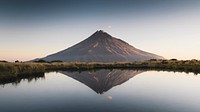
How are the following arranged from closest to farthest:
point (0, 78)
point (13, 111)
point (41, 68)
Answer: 1. point (13, 111)
2. point (0, 78)
3. point (41, 68)

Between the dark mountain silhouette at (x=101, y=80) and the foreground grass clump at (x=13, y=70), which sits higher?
the foreground grass clump at (x=13, y=70)

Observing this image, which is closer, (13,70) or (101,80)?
(13,70)

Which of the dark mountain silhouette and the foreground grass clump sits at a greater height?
the foreground grass clump

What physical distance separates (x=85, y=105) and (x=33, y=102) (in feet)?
11.0

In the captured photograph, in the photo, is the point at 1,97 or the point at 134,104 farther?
the point at 1,97

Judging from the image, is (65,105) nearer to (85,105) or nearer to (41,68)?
(85,105)

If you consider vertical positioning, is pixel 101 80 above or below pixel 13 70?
below

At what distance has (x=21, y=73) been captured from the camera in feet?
87.1

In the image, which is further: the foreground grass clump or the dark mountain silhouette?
the foreground grass clump

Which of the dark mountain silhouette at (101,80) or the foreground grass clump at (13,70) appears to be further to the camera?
the foreground grass clump at (13,70)

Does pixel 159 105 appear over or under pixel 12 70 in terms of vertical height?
under

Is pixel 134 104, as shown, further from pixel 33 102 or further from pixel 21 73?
pixel 21 73

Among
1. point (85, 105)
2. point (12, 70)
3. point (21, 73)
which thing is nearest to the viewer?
point (85, 105)

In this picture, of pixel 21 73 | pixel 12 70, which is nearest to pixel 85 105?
pixel 12 70
